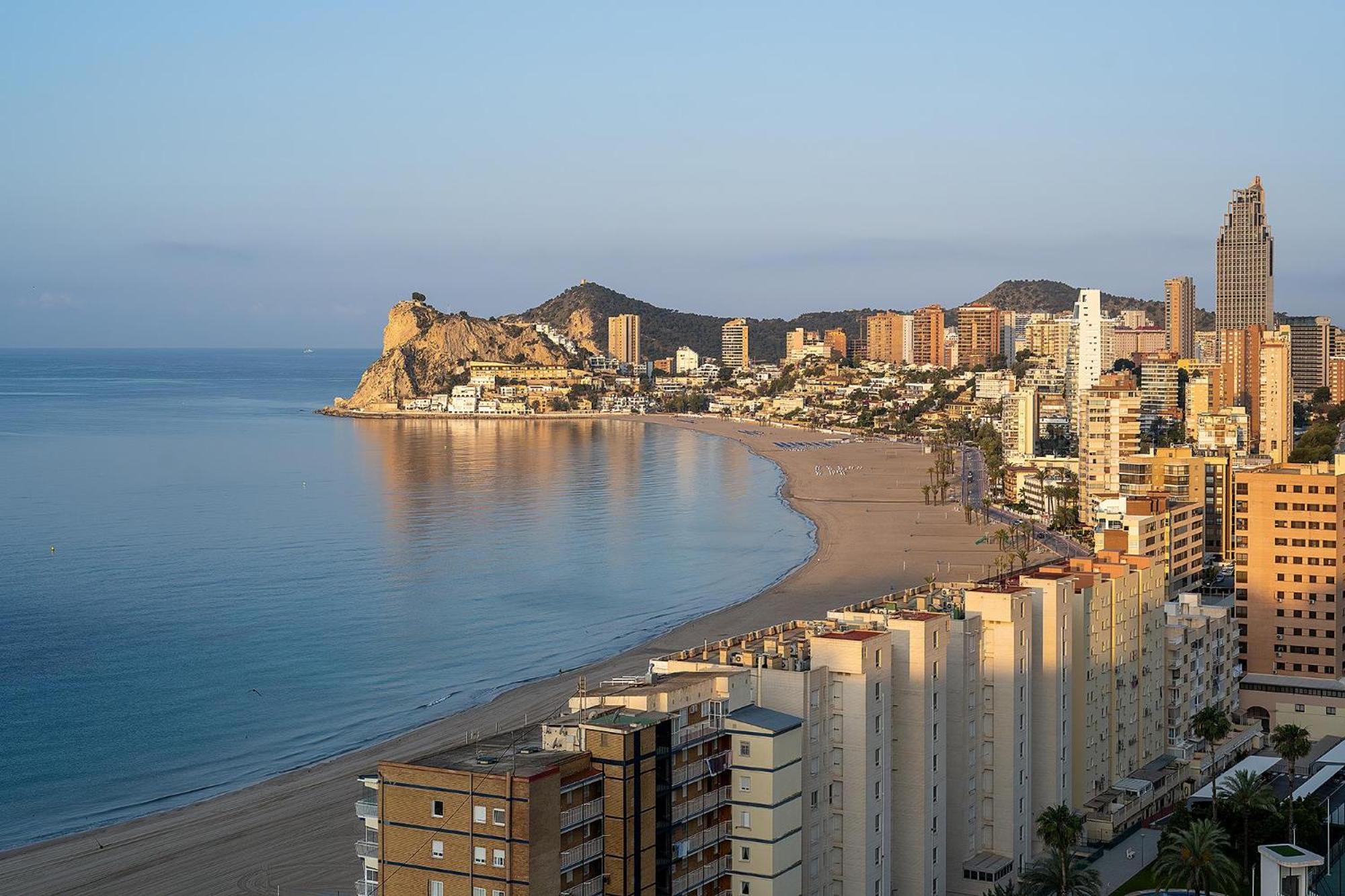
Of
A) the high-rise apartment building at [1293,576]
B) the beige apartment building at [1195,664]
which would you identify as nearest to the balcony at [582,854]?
the beige apartment building at [1195,664]

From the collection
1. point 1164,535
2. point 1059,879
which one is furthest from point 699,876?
point 1164,535

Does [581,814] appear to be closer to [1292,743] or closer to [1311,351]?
[1292,743]

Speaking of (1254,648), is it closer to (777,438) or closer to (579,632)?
(579,632)

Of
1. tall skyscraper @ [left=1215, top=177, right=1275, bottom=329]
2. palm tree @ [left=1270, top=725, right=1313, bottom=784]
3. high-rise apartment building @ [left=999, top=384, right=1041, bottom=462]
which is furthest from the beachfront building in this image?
tall skyscraper @ [left=1215, top=177, right=1275, bottom=329]

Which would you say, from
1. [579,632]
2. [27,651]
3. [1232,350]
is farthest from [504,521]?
[1232,350]

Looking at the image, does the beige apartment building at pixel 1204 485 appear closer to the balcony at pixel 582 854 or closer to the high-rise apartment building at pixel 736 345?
the balcony at pixel 582 854

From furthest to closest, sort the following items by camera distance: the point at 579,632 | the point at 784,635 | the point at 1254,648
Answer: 1. the point at 579,632
2. the point at 1254,648
3. the point at 784,635
